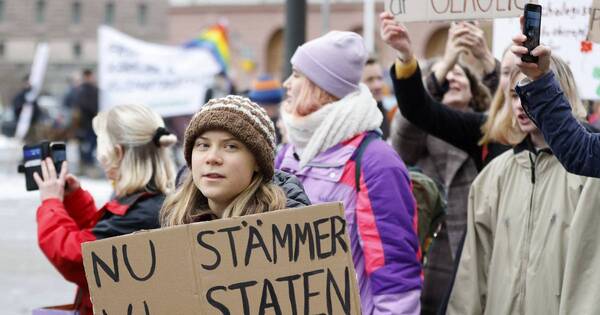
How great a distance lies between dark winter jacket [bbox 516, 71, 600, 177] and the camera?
3230mm

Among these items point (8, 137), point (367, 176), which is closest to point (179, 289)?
point (367, 176)

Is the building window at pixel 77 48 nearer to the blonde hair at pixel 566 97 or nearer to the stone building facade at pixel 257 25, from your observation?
the stone building facade at pixel 257 25

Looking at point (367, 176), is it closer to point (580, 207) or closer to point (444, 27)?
point (580, 207)

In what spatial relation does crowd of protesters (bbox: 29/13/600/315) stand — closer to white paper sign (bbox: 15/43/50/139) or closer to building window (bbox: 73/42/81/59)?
white paper sign (bbox: 15/43/50/139)

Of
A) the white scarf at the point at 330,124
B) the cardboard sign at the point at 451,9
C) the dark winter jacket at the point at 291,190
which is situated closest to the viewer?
the dark winter jacket at the point at 291,190

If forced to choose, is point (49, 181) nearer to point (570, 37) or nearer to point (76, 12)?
A: point (570, 37)

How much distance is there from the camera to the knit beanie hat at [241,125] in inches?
125

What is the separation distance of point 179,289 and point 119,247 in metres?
0.19

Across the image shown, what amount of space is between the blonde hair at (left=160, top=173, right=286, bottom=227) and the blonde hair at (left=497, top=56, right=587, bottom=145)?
1037mm

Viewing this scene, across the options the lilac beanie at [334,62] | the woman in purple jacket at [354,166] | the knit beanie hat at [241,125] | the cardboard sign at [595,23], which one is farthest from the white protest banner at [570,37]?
the knit beanie hat at [241,125]

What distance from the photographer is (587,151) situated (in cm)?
323

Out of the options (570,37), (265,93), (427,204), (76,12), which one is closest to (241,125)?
(427,204)

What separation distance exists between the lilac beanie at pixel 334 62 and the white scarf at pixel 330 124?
0.07 meters

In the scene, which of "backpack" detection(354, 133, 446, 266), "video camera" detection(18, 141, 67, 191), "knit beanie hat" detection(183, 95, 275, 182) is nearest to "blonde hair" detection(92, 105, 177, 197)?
"video camera" detection(18, 141, 67, 191)
